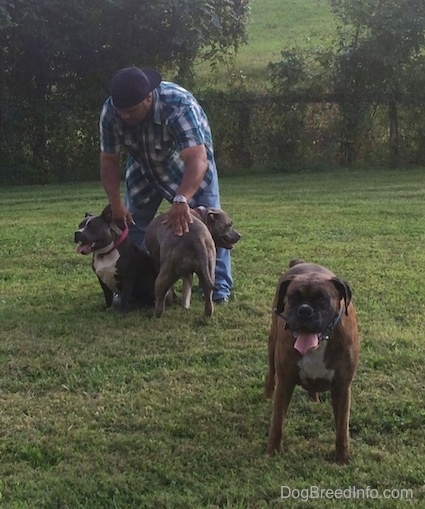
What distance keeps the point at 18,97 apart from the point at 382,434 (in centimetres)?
1389

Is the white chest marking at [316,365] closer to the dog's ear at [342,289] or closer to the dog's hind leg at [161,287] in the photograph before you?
the dog's ear at [342,289]

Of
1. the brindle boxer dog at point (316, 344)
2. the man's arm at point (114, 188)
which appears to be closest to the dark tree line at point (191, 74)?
the man's arm at point (114, 188)

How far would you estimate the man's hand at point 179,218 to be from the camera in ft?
17.3

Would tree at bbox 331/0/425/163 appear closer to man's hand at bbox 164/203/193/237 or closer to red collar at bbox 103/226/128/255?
red collar at bbox 103/226/128/255

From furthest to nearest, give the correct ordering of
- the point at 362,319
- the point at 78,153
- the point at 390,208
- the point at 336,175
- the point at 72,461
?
the point at 78,153 → the point at 336,175 → the point at 390,208 → the point at 362,319 → the point at 72,461

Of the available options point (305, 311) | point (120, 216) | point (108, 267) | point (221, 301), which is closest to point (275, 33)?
point (120, 216)

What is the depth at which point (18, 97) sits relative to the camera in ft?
52.2

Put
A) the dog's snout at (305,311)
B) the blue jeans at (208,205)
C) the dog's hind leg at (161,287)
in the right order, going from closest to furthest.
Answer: the dog's snout at (305,311) → the dog's hind leg at (161,287) → the blue jeans at (208,205)

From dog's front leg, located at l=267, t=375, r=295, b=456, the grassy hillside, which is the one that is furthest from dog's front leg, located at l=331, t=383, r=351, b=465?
the grassy hillside

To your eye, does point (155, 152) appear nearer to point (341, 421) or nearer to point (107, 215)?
point (107, 215)

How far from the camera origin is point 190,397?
4074mm

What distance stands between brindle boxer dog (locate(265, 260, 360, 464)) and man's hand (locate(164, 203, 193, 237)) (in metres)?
1.88

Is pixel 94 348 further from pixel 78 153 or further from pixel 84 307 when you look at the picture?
pixel 78 153

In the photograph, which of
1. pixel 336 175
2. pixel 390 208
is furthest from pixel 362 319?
pixel 336 175
